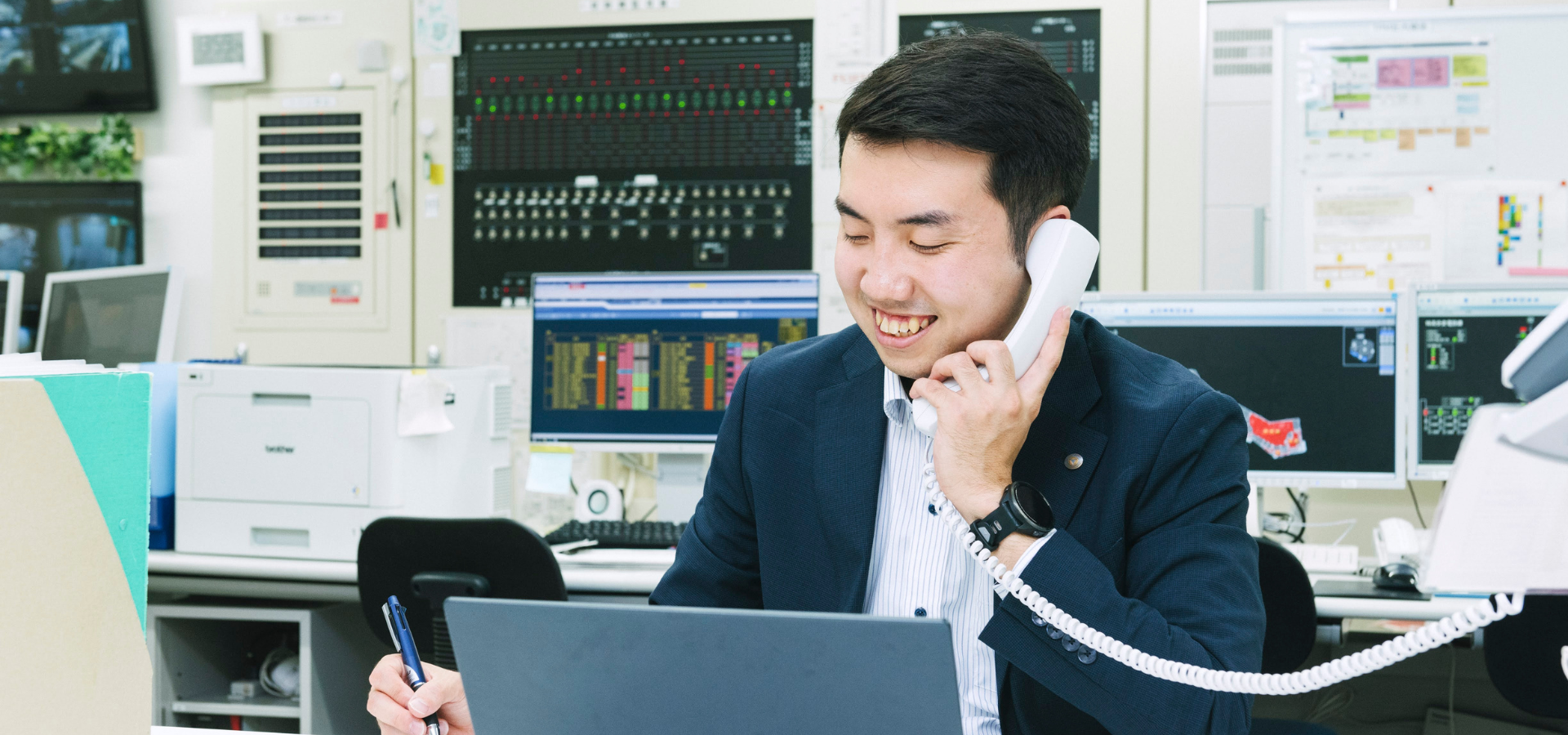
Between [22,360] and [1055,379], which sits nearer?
[22,360]

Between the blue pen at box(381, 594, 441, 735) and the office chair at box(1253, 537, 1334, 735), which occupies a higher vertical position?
the blue pen at box(381, 594, 441, 735)

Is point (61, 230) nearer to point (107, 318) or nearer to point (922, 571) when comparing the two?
point (107, 318)

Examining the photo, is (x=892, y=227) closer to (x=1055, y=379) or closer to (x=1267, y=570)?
(x=1055, y=379)

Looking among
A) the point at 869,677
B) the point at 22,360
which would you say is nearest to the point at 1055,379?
the point at 869,677

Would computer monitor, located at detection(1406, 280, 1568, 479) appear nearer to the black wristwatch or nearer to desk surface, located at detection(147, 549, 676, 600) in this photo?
desk surface, located at detection(147, 549, 676, 600)

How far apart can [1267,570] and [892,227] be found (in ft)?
3.82

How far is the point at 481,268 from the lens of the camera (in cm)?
336

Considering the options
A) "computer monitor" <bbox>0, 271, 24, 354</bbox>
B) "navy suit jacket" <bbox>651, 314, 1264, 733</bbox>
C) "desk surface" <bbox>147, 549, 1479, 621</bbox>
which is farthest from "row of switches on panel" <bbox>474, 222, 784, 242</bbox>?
"navy suit jacket" <bbox>651, 314, 1264, 733</bbox>

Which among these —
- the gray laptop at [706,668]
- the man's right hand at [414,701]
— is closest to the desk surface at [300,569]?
the man's right hand at [414,701]

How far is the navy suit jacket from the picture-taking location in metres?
0.93

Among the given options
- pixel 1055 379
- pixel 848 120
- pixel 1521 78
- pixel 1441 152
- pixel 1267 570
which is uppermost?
pixel 1521 78

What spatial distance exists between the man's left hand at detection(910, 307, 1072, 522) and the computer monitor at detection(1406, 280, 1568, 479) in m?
1.68

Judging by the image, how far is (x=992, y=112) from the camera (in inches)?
39.7

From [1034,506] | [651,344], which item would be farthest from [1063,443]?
[651,344]
